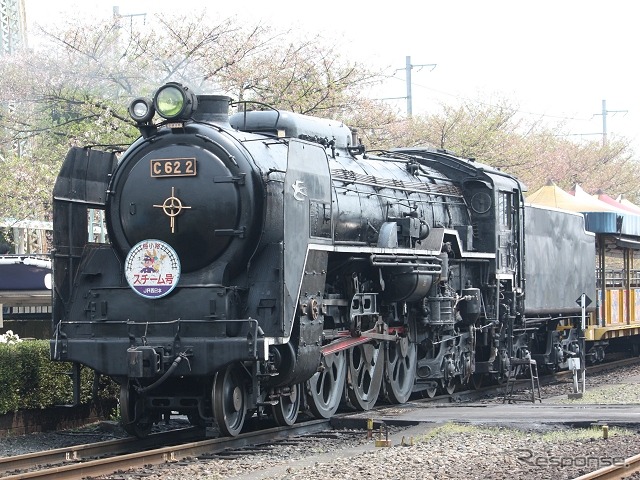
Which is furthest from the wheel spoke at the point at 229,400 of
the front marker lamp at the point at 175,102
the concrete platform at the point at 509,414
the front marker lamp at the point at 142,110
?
the front marker lamp at the point at 142,110

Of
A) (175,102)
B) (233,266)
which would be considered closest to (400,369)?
(233,266)

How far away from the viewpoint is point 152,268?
37.2 feet

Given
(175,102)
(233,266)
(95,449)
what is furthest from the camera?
(175,102)

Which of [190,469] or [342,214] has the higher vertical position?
[342,214]

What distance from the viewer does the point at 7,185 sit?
83.4 ft

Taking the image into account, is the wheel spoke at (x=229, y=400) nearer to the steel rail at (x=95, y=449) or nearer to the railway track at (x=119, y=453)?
the railway track at (x=119, y=453)

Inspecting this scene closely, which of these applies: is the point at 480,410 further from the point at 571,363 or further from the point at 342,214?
the point at 571,363

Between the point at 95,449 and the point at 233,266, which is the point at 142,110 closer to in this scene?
the point at 233,266

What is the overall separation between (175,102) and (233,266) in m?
1.98

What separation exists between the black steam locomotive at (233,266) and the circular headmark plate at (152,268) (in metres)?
0.02

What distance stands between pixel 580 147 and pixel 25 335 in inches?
1460

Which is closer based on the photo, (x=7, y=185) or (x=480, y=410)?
(x=480, y=410)

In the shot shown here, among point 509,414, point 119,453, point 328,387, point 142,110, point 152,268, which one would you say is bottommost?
point 119,453

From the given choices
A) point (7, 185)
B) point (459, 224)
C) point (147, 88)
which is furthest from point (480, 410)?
point (7, 185)
